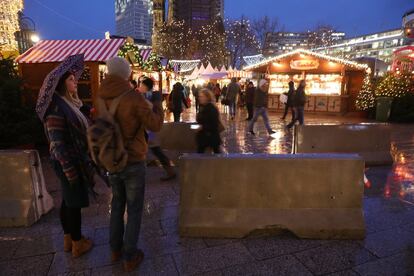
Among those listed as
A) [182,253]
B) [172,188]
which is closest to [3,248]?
[182,253]

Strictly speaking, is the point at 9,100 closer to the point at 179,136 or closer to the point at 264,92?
the point at 179,136

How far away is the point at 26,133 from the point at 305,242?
22.3 feet

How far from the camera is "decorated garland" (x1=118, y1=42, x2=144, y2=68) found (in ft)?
40.1

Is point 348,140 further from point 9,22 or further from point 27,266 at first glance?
point 9,22

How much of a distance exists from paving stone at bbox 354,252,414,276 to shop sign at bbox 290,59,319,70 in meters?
17.6

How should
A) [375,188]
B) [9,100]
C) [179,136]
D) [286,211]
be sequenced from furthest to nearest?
[9,100]
[179,136]
[375,188]
[286,211]

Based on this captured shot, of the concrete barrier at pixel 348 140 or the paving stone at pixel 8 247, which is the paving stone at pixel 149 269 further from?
the concrete barrier at pixel 348 140

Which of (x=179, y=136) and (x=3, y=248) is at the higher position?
(x=179, y=136)

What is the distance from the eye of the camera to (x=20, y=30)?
11578 mm

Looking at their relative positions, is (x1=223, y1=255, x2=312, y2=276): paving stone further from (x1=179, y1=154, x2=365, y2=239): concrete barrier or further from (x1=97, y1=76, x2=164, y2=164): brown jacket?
(x1=97, y1=76, x2=164, y2=164): brown jacket

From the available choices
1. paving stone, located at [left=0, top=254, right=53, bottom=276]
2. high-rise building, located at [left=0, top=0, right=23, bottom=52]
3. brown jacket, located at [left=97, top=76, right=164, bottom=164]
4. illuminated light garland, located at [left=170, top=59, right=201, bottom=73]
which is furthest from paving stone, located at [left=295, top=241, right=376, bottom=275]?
illuminated light garland, located at [left=170, top=59, right=201, bottom=73]

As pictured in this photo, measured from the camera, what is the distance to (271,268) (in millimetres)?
3094

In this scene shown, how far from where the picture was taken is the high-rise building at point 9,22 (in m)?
10.8

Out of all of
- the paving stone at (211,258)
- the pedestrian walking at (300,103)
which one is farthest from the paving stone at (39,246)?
A: the pedestrian walking at (300,103)
